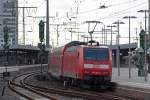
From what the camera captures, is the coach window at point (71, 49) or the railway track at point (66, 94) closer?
the railway track at point (66, 94)

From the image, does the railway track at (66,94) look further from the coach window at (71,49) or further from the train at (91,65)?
the coach window at (71,49)

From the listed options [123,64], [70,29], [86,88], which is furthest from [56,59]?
[123,64]

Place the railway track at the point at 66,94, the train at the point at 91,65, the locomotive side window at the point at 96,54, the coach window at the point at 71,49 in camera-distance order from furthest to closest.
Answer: the coach window at the point at 71,49
the locomotive side window at the point at 96,54
the train at the point at 91,65
the railway track at the point at 66,94

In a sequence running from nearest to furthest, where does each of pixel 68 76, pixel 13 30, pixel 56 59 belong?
pixel 68 76 < pixel 56 59 < pixel 13 30

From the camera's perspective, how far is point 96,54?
1394 inches

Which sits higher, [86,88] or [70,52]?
[70,52]

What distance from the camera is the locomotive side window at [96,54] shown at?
116 ft

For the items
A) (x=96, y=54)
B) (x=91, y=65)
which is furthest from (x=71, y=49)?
(x=91, y=65)

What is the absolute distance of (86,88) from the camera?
35.9 metres

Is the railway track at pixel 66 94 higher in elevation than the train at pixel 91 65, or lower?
lower

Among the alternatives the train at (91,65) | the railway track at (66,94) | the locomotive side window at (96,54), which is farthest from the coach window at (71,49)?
the railway track at (66,94)

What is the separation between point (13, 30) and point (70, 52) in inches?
2258

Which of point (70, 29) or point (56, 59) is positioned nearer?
point (56, 59)

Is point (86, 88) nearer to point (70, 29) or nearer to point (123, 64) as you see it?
point (70, 29)
